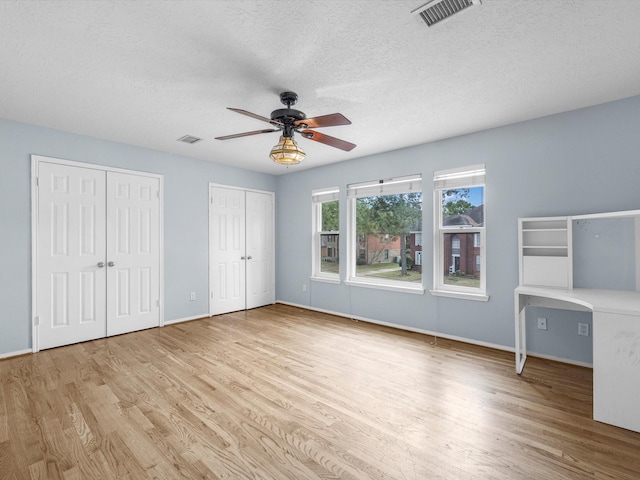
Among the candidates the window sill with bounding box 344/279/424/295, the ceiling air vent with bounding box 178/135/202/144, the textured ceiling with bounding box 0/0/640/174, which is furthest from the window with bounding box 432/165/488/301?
the ceiling air vent with bounding box 178/135/202/144

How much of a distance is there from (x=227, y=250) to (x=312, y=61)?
12.7 feet

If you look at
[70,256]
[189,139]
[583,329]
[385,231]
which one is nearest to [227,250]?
[189,139]

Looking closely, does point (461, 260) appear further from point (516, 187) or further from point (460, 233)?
point (516, 187)

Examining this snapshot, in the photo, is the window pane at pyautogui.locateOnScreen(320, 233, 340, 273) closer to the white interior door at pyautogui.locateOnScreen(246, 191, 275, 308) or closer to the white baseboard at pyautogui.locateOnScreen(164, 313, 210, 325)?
the white interior door at pyautogui.locateOnScreen(246, 191, 275, 308)

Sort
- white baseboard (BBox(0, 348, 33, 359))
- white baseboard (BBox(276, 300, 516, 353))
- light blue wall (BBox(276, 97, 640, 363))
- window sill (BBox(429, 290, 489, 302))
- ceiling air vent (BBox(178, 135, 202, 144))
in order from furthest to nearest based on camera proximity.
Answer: ceiling air vent (BBox(178, 135, 202, 144)), window sill (BBox(429, 290, 489, 302)), white baseboard (BBox(276, 300, 516, 353)), white baseboard (BBox(0, 348, 33, 359)), light blue wall (BBox(276, 97, 640, 363))


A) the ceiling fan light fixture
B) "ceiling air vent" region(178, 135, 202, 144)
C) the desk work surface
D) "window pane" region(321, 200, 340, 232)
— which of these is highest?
"ceiling air vent" region(178, 135, 202, 144)

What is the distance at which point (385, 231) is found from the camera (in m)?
4.79

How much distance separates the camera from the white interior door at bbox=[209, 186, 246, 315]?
528 centimetres

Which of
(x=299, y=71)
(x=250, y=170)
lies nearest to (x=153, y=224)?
(x=250, y=170)

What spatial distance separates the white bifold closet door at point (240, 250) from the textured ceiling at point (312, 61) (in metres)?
2.15

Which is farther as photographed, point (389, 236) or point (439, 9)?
point (389, 236)

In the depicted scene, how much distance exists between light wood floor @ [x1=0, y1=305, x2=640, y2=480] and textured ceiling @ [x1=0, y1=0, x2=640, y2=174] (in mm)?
2629

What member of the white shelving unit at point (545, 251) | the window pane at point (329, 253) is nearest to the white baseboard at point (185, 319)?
the window pane at point (329, 253)

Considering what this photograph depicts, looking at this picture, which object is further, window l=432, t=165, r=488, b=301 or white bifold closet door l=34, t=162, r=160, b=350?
window l=432, t=165, r=488, b=301
